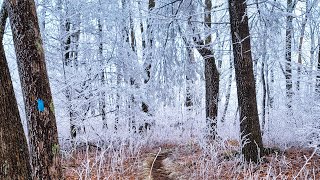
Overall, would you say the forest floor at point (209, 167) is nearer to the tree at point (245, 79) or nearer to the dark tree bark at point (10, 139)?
the tree at point (245, 79)

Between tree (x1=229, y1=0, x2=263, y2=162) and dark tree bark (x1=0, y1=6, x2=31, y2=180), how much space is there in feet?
13.5

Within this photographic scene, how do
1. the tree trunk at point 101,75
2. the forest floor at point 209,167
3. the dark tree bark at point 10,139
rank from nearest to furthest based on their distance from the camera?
the dark tree bark at point 10,139
the forest floor at point 209,167
the tree trunk at point 101,75

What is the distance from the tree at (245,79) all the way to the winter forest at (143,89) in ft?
0.07

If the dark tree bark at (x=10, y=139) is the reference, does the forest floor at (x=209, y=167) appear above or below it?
below

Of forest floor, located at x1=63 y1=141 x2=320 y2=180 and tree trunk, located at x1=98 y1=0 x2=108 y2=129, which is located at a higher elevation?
tree trunk, located at x1=98 y1=0 x2=108 y2=129

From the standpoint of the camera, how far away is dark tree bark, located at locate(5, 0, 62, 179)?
3.54 metres

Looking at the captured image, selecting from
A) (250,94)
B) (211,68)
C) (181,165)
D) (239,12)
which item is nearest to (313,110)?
(250,94)

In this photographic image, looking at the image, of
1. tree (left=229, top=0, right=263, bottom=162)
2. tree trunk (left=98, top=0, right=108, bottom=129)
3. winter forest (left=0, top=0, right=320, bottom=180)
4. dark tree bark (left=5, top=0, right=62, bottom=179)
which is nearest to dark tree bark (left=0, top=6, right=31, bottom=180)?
winter forest (left=0, top=0, right=320, bottom=180)

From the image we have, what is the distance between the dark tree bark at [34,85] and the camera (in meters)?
Result: 3.54

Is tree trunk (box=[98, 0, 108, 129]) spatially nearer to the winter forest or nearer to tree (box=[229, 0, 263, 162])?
the winter forest

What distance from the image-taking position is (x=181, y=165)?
23.2 ft

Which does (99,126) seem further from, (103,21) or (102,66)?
(103,21)

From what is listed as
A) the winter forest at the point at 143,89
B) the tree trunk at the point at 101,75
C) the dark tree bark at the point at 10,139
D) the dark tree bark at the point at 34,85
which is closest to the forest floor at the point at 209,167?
the winter forest at the point at 143,89

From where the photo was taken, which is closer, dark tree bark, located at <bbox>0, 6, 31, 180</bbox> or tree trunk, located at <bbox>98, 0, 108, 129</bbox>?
dark tree bark, located at <bbox>0, 6, 31, 180</bbox>
